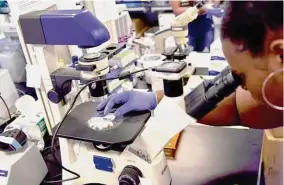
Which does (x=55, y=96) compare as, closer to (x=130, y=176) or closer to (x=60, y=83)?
(x=60, y=83)

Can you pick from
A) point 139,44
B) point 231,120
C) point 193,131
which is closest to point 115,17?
point 139,44

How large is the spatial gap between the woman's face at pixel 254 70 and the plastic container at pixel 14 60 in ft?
3.74

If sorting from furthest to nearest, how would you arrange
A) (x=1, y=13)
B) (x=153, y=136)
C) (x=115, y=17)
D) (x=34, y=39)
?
1. (x=1, y=13)
2. (x=115, y=17)
3. (x=34, y=39)
4. (x=153, y=136)

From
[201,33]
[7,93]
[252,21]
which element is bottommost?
[201,33]

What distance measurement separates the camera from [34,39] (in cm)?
88

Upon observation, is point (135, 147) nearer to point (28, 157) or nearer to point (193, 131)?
point (193, 131)

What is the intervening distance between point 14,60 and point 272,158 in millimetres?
1123

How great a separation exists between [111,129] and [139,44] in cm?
85

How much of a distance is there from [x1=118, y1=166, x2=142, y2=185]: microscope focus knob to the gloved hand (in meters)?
0.14

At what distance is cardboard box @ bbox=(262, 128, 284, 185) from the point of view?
0.80 metres

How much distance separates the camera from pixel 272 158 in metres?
0.82

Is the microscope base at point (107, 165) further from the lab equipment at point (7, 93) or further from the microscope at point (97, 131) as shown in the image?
the lab equipment at point (7, 93)

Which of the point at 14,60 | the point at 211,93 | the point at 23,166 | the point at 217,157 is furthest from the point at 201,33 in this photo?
the point at 211,93

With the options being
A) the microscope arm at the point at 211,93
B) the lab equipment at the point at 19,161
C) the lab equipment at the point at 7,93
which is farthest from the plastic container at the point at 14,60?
the microscope arm at the point at 211,93
